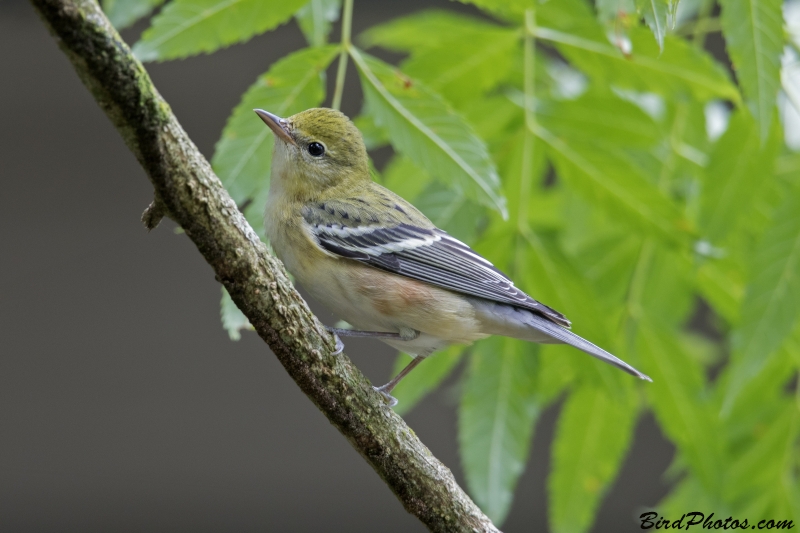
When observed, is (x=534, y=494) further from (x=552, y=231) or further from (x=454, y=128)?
(x=454, y=128)

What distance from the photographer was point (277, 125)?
296 centimetres

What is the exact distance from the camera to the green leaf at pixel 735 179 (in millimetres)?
3271

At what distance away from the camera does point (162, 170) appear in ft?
6.44

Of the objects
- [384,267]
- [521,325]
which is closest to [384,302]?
[384,267]

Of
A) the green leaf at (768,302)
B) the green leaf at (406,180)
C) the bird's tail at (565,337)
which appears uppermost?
the green leaf at (406,180)

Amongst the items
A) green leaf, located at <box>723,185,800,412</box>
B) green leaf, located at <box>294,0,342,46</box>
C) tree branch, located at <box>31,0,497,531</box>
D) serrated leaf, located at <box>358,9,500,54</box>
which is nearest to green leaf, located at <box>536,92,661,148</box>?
serrated leaf, located at <box>358,9,500,54</box>

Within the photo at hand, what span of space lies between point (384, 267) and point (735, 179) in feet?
5.23

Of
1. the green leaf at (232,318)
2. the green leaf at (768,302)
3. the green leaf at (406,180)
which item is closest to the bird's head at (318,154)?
the green leaf at (406,180)

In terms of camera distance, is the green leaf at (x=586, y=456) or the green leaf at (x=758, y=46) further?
the green leaf at (x=586, y=456)

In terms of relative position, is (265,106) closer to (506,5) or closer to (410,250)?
(410,250)

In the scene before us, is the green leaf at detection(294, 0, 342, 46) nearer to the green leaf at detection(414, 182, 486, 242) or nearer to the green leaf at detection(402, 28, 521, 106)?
the green leaf at detection(402, 28, 521, 106)

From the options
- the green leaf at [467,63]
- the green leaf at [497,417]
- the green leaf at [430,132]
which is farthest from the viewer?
the green leaf at [467,63]

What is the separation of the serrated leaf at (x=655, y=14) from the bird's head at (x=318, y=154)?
1531 millimetres

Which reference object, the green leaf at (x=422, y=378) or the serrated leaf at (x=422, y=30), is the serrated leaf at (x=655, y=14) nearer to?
the serrated leaf at (x=422, y=30)
